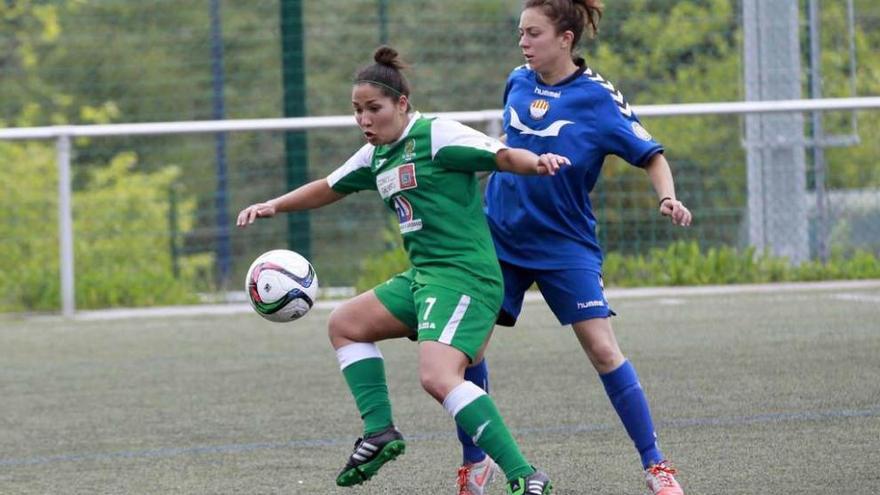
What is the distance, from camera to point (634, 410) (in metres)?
5.01

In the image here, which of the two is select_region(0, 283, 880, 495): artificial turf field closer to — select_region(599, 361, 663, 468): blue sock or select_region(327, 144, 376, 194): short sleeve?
select_region(599, 361, 663, 468): blue sock

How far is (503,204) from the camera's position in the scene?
5.14 m

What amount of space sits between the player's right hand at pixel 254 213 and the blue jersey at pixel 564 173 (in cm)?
70

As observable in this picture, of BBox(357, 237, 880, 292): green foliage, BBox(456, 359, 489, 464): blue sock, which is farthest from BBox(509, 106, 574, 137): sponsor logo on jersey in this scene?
BBox(357, 237, 880, 292): green foliage

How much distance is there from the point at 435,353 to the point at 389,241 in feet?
25.5

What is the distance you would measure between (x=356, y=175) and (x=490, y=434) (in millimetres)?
988

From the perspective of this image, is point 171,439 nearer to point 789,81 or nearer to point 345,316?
point 345,316

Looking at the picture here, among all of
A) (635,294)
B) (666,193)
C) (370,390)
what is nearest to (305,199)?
(370,390)

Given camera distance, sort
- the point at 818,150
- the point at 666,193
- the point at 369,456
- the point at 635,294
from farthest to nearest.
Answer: the point at 818,150
the point at 635,294
the point at 666,193
the point at 369,456

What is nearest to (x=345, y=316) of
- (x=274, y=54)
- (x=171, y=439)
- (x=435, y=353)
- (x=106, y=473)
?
(x=435, y=353)

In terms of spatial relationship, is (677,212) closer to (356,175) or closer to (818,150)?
(356,175)

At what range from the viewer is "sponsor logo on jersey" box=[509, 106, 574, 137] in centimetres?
509

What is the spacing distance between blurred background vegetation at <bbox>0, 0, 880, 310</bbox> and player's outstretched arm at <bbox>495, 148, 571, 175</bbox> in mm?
1585

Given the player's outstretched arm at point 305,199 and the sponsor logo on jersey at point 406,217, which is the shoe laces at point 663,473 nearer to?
the sponsor logo on jersey at point 406,217
